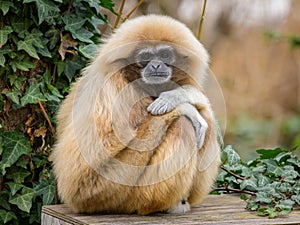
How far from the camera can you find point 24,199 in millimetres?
3516

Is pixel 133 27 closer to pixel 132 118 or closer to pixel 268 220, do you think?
pixel 132 118

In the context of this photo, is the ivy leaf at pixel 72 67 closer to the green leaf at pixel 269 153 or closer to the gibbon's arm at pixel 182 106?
the gibbon's arm at pixel 182 106

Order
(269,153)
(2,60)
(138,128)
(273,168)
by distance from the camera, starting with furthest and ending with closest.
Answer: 1. (269,153)
2. (273,168)
3. (2,60)
4. (138,128)

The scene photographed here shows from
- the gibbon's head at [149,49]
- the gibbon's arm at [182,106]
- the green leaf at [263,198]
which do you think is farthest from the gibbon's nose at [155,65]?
the green leaf at [263,198]

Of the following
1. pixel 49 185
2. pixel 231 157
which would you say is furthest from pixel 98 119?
pixel 231 157

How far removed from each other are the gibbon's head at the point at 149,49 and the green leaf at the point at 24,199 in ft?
3.48

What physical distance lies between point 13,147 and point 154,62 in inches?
44.6

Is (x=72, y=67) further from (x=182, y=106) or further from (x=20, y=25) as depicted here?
(x=182, y=106)

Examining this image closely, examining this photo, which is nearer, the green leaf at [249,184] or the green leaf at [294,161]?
the green leaf at [249,184]

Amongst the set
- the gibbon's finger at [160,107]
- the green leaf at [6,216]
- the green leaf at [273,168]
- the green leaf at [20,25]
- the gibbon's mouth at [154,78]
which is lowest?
A: the green leaf at [6,216]

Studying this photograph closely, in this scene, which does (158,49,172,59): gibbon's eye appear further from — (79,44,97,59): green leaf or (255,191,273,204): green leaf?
(255,191,273,204): green leaf

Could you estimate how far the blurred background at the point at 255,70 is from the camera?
451 inches

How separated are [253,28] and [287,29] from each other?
72cm

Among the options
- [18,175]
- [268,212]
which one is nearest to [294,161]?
[268,212]
